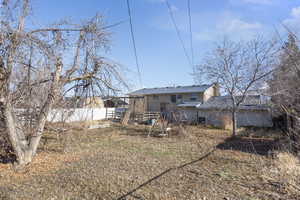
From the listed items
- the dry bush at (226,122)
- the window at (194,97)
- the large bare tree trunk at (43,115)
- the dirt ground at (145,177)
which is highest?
the window at (194,97)

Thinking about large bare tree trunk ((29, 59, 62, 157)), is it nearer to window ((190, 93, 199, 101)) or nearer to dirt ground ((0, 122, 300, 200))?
dirt ground ((0, 122, 300, 200))

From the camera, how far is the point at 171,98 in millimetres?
22953

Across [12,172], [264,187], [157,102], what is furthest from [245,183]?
[157,102]

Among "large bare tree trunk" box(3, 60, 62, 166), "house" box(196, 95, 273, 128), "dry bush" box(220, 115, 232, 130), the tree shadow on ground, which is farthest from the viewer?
"house" box(196, 95, 273, 128)

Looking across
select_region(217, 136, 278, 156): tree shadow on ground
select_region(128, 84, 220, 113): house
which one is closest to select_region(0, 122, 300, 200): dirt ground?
select_region(217, 136, 278, 156): tree shadow on ground

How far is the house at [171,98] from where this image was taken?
20891mm

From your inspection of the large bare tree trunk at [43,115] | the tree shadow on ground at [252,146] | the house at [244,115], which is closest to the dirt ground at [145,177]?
the large bare tree trunk at [43,115]

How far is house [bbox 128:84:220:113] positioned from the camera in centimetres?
2089

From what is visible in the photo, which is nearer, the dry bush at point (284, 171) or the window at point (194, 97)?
the dry bush at point (284, 171)

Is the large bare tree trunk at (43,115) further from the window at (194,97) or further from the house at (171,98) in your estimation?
the window at (194,97)

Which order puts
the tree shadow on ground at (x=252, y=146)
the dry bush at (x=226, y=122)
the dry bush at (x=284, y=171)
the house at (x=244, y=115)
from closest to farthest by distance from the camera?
the dry bush at (x=284, y=171) → the tree shadow on ground at (x=252, y=146) → the dry bush at (x=226, y=122) → the house at (x=244, y=115)

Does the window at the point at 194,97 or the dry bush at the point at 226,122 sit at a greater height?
the window at the point at 194,97

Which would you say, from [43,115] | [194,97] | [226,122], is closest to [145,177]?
[43,115]

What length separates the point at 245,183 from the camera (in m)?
4.00
